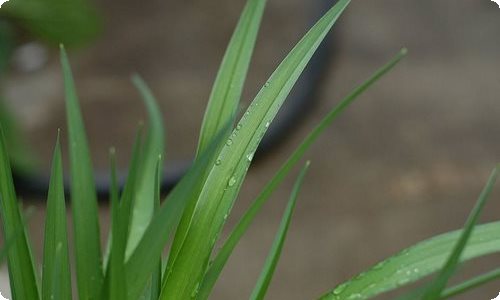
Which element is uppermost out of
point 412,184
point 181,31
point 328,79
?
point 181,31

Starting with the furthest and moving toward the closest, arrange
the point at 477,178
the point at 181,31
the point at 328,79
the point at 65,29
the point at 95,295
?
1. the point at 181,31
2. the point at 328,79
3. the point at 477,178
4. the point at 65,29
5. the point at 95,295

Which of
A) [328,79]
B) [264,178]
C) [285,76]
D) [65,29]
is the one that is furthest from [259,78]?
[285,76]

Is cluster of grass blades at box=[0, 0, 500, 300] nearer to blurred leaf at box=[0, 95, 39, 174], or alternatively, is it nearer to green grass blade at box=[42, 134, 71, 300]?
green grass blade at box=[42, 134, 71, 300]

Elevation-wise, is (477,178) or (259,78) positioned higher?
(259,78)

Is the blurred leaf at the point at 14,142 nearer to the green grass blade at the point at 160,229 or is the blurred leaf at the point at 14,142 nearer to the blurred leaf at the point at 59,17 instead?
the blurred leaf at the point at 59,17

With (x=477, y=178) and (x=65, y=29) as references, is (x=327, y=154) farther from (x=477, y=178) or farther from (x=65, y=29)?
(x=65, y=29)

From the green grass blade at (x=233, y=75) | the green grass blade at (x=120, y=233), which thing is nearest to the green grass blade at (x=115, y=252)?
the green grass blade at (x=120, y=233)
